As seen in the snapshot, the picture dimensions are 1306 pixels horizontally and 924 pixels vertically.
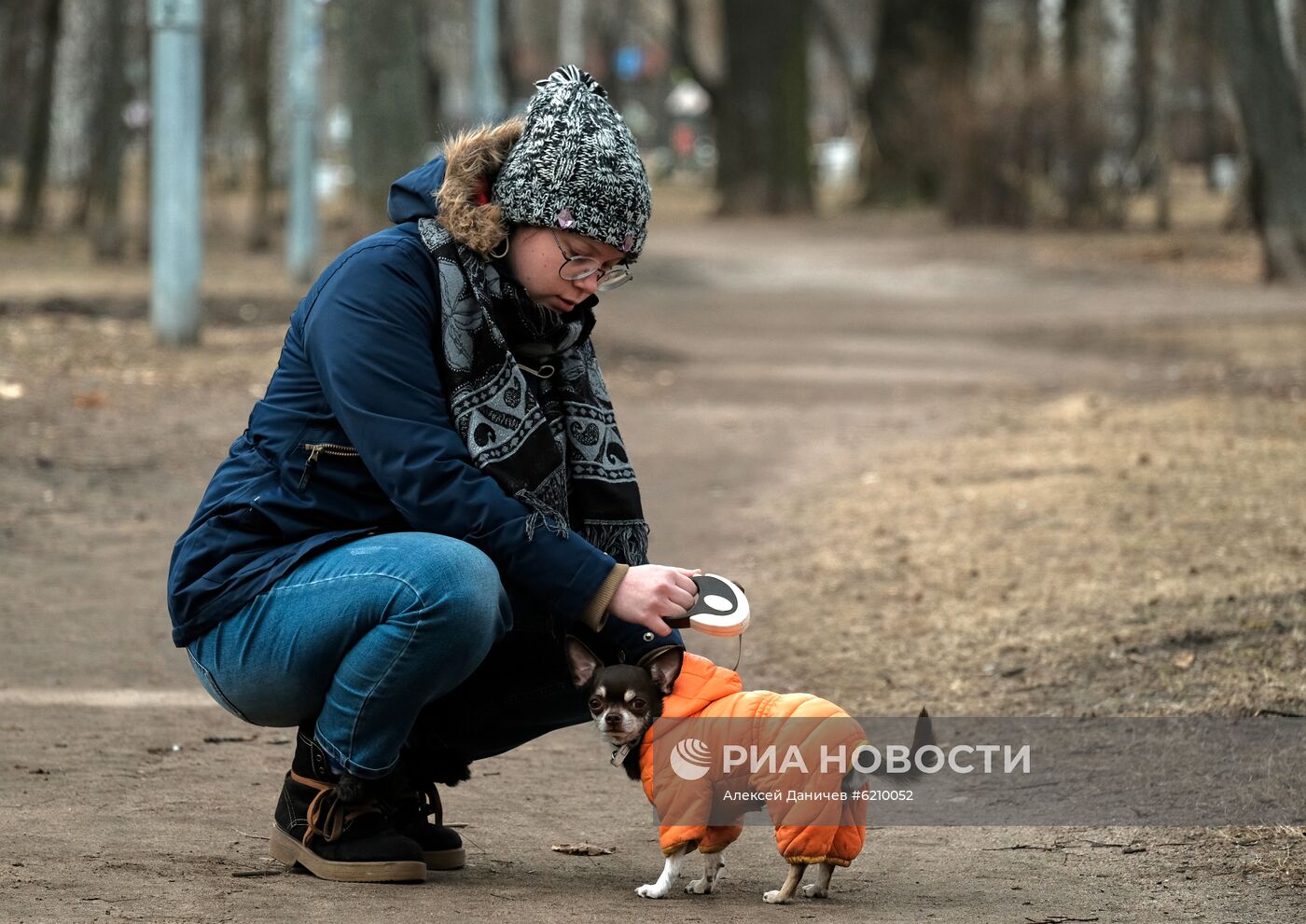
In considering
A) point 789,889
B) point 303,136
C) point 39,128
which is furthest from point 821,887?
point 39,128

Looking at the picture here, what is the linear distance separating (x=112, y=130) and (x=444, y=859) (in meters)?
17.1

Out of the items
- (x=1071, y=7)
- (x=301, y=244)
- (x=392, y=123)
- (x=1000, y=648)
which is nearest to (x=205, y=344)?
(x=392, y=123)

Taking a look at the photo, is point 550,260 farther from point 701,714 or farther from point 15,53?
point 15,53

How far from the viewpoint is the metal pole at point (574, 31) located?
200 ft

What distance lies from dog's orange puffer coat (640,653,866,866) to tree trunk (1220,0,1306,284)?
16163 mm

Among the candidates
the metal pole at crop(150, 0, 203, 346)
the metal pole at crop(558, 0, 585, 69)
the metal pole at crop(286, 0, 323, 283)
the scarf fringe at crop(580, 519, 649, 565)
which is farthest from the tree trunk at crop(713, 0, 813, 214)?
the scarf fringe at crop(580, 519, 649, 565)

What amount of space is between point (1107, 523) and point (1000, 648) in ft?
5.62

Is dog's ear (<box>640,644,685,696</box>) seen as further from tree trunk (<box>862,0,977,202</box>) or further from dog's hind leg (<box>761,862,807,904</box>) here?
tree trunk (<box>862,0,977,202</box>)

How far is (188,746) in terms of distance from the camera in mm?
5102

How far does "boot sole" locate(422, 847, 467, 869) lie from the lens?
3969 mm

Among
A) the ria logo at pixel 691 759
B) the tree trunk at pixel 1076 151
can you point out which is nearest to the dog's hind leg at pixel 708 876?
the ria logo at pixel 691 759

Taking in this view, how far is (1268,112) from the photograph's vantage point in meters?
18.6

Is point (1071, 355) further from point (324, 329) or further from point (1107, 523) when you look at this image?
point (324, 329)

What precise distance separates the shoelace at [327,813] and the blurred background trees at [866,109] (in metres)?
12.5
